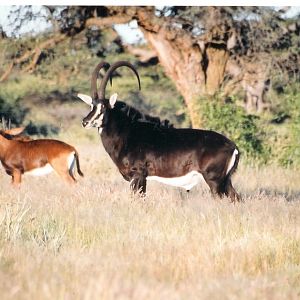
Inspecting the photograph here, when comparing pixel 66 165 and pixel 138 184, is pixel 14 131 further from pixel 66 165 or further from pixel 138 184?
pixel 138 184

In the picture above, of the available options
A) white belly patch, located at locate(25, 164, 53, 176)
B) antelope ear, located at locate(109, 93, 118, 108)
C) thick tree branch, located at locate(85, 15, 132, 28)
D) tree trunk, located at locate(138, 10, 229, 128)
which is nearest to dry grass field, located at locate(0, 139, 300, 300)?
white belly patch, located at locate(25, 164, 53, 176)

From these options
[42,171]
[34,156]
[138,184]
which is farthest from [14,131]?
[138,184]

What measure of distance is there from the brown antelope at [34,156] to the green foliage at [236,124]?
141 cm

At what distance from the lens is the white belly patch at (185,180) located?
4.86 m

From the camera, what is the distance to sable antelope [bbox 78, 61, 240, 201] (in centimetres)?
484

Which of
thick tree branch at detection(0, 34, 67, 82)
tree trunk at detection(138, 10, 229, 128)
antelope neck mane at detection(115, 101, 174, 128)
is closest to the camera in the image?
antelope neck mane at detection(115, 101, 174, 128)

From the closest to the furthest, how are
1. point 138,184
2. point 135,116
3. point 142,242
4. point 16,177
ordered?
point 142,242, point 138,184, point 135,116, point 16,177

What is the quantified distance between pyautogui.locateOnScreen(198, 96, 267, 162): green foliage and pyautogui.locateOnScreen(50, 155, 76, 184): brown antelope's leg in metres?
1.46

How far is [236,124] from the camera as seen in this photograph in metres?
6.19

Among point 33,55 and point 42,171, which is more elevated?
point 33,55

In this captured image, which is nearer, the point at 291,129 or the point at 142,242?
the point at 142,242

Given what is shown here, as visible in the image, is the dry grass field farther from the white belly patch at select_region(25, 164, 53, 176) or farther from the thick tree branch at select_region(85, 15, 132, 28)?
the thick tree branch at select_region(85, 15, 132, 28)

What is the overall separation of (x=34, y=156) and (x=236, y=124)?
186cm

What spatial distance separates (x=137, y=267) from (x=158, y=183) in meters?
1.95
